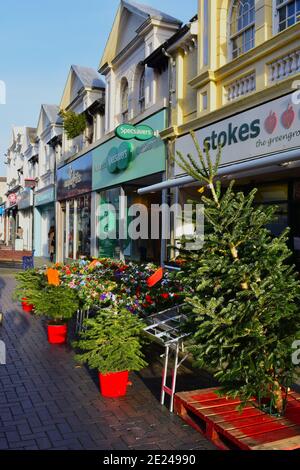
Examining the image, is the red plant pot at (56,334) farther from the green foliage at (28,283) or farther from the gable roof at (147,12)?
the gable roof at (147,12)

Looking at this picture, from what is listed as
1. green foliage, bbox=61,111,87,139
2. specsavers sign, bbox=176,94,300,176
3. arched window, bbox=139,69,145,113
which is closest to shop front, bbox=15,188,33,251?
green foliage, bbox=61,111,87,139

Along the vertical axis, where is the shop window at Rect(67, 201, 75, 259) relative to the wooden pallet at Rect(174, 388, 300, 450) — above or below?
above

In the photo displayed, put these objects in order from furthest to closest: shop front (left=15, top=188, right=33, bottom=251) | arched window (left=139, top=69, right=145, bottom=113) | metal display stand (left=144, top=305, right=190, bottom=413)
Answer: shop front (left=15, top=188, right=33, bottom=251)
arched window (left=139, top=69, right=145, bottom=113)
metal display stand (left=144, top=305, right=190, bottom=413)

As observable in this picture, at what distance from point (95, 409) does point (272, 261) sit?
2.30 meters

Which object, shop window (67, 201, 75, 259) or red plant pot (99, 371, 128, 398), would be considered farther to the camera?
shop window (67, 201, 75, 259)

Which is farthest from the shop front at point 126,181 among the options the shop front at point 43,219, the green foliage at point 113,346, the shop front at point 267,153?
the shop front at point 43,219

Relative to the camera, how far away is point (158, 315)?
5949mm

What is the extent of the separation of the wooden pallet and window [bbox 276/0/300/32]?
6532mm

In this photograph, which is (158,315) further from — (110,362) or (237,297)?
(237,297)

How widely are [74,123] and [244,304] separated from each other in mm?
17012

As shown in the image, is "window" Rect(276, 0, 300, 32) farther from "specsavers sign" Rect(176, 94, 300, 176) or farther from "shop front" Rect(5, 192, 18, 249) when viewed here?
"shop front" Rect(5, 192, 18, 249)

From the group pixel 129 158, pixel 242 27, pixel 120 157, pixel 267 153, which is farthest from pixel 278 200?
pixel 120 157

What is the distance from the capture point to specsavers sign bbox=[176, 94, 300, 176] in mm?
7749

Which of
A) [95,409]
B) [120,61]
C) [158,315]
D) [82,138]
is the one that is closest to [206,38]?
[120,61]
